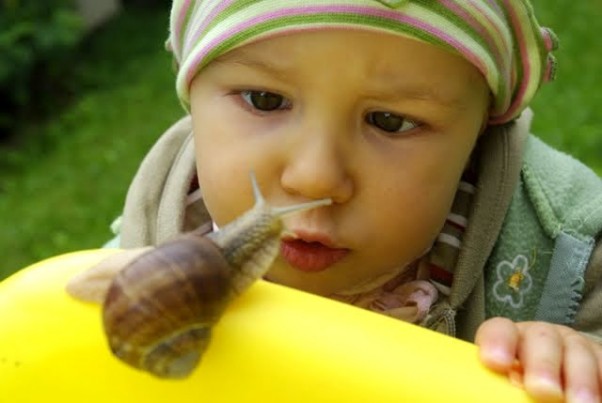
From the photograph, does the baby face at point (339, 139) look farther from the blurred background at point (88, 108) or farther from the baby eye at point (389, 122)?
the blurred background at point (88, 108)

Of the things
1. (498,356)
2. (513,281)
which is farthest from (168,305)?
(513,281)

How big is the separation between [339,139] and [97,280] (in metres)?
0.37

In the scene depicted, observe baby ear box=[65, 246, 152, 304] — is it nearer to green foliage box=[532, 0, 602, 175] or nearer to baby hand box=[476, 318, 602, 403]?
baby hand box=[476, 318, 602, 403]

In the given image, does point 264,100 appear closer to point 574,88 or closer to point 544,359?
point 544,359

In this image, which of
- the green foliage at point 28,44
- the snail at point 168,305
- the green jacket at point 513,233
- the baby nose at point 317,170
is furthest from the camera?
the green foliage at point 28,44

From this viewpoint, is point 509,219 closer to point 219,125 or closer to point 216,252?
point 219,125

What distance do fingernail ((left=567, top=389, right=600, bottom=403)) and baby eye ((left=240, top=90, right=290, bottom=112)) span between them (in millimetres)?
484

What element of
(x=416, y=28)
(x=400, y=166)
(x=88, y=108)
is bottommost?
(x=88, y=108)

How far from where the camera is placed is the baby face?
1070 millimetres

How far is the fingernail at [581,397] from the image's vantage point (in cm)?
77

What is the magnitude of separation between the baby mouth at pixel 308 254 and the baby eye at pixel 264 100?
157 mm

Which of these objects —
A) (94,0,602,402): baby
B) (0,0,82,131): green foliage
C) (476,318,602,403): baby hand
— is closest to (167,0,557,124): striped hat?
(94,0,602,402): baby

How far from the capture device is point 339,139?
42.2 inches

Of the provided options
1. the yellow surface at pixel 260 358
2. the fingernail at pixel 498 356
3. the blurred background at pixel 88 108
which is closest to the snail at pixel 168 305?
the yellow surface at pixel 260 358
